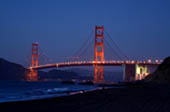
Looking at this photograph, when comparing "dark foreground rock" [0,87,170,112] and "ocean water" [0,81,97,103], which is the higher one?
"dark foreground rock" [0,87,170,112]

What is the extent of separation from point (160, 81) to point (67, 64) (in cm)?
1607

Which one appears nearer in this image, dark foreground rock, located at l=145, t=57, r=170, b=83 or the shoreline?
the shoreline

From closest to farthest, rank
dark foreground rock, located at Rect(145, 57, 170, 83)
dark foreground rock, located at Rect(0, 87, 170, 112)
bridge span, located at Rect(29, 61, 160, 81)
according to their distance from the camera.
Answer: dark foreground rock, located at Rect(0, 87, 170, 112)
dark foreground rock, located at Rect(145, 57, 170, 83)
bridge span, located at Rect(29, 61, 160, 81)

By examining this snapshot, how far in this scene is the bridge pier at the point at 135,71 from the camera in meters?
48.6

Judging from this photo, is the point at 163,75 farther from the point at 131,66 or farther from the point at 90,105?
the point at 90,105

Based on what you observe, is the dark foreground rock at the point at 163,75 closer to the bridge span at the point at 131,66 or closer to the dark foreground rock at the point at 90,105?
the bridge span at the point at 131,66

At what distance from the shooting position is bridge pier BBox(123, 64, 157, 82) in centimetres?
4861

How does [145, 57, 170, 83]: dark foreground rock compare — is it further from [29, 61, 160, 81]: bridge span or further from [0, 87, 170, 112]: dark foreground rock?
[0, 87, 170, 112]: dark foreground rock

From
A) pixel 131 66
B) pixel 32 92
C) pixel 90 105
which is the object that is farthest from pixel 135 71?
pixel 90 105

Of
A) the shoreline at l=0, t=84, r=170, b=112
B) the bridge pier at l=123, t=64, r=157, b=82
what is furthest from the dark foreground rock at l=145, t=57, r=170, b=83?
the shoreline at l=0, t=84, r=170, b=112

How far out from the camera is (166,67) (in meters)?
42.0

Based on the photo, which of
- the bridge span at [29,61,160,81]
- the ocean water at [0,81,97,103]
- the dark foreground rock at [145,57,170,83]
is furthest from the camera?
the bridge span at [29,61,160,81]

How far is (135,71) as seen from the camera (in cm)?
4859

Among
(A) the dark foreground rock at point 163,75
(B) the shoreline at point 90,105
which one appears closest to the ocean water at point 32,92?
(B) the shoreline at point 90,105
